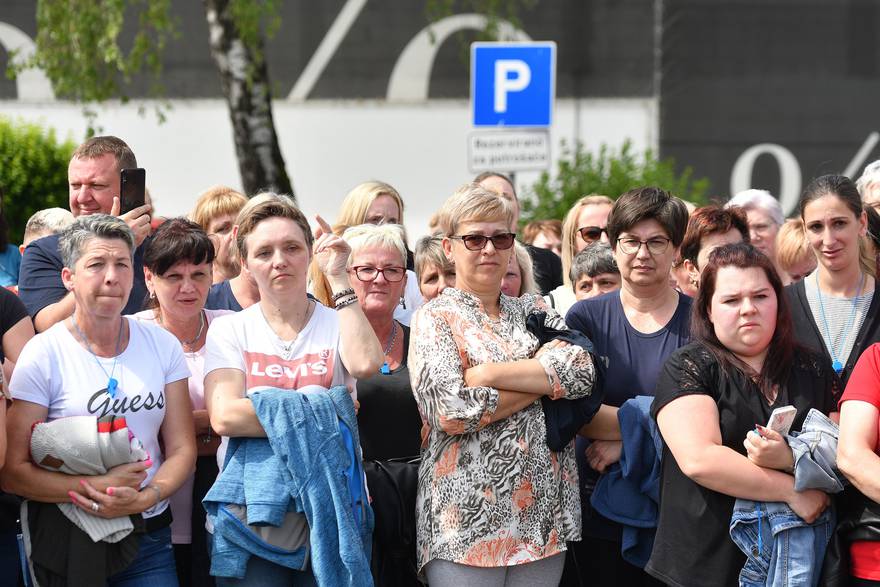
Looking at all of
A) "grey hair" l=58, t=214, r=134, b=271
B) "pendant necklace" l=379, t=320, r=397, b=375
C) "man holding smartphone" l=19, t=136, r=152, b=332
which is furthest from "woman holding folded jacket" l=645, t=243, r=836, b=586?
"man holding smartphone" l=19, t=136, r=152, b=332

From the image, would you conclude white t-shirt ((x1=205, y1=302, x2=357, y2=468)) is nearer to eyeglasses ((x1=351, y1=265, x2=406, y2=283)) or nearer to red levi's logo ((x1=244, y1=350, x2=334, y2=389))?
red levi's logo ((x1=244, y1=350, x2=334, y2=389))

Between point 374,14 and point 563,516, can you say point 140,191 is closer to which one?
point 563,516

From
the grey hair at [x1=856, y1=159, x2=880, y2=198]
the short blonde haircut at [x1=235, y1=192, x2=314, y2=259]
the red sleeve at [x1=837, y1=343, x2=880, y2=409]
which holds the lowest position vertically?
the red sleeve at [x1=837, y1=343, x2=880, y2=409]

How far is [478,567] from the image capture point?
13.0 feet

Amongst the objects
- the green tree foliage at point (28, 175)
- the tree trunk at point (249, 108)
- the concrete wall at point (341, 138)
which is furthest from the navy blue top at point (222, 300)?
the concrete wall at point (341, 138)

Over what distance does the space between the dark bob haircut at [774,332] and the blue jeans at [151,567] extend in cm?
206

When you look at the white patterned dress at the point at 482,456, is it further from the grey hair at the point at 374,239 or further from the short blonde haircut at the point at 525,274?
the short blonde haircut at the point at 525,274

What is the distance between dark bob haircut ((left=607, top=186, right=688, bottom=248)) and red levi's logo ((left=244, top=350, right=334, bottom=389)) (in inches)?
50.3

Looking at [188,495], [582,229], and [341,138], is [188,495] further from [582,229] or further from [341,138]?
[341,138]

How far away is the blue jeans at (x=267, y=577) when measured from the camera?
3914 mm

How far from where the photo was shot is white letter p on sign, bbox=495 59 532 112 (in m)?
8.77

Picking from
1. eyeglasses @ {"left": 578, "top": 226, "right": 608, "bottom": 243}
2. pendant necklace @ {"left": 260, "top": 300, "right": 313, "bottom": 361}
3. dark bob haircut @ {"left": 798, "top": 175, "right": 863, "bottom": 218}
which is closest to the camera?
pendant necklace @ {"left": 260, "top": 300, "right": 313, "bottom": 361}

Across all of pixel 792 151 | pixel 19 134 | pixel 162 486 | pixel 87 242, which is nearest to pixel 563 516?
pixel 162 486

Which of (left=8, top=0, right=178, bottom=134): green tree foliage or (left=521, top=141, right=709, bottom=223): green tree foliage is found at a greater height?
(left=8, top=0, right=178, bottom=134): green tree foliage
